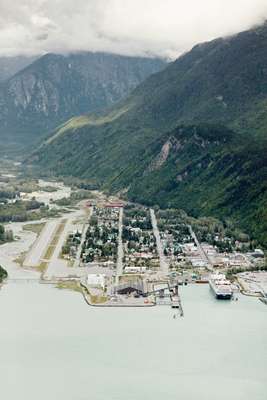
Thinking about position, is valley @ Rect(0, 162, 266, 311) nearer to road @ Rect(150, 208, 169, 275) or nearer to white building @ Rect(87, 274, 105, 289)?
white building @ Rect(87, 274, 105, 289)

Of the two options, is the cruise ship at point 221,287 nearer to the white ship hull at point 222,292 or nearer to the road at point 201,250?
the white ship hull at point 222,292

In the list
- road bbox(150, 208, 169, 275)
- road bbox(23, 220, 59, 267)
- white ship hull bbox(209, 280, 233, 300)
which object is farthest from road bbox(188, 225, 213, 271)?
road bbox(23, 220, 59, 267)

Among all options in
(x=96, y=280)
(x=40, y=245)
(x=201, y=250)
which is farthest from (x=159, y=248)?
(x=96, y=280)

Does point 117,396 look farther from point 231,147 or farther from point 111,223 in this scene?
point 231,147

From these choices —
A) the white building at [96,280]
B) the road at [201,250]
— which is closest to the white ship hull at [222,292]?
the road at [201,250]

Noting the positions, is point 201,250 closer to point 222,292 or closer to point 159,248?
point 159,248

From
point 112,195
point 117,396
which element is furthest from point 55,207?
point 117,396
